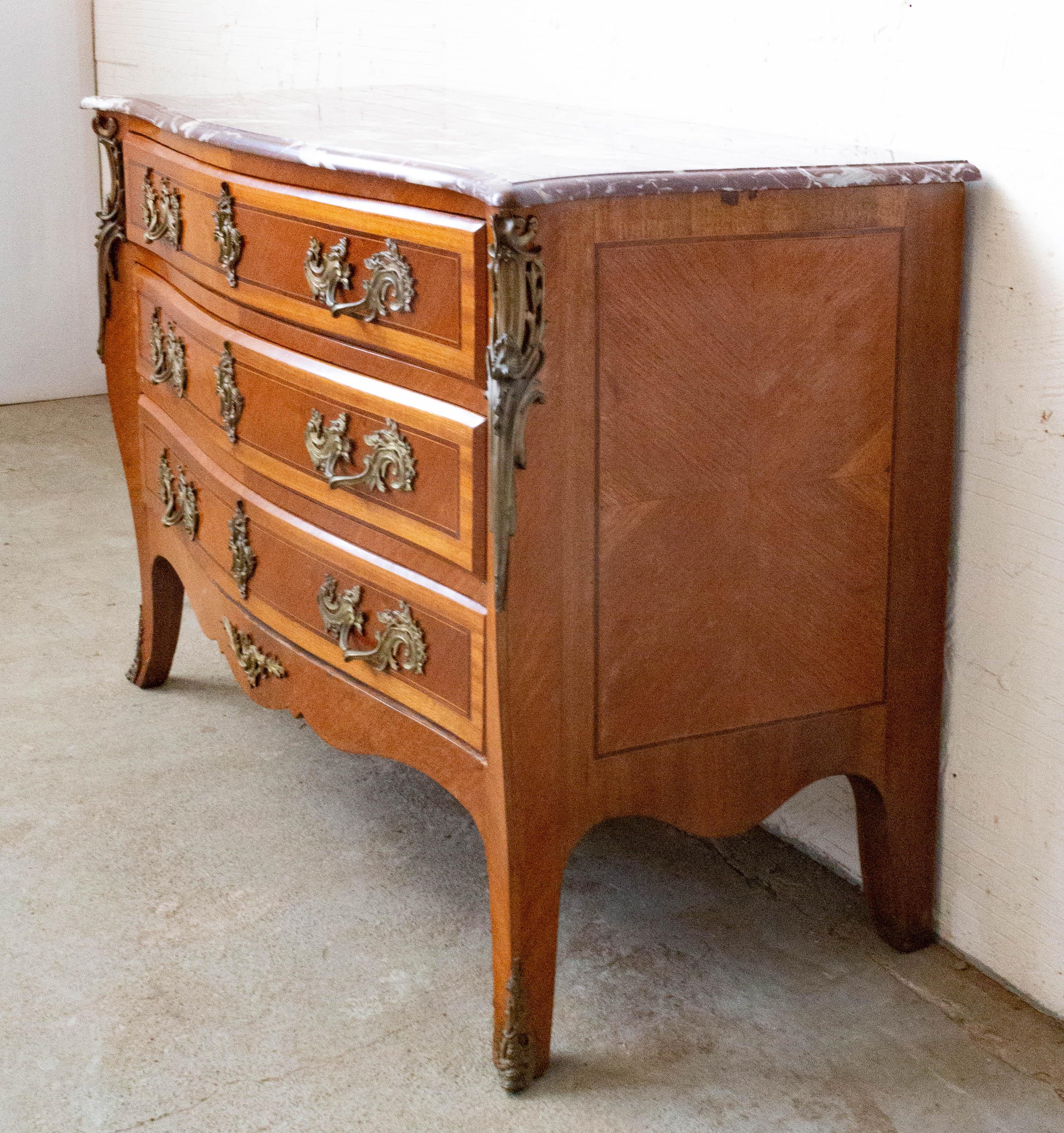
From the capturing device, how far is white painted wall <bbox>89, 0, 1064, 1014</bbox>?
60.8 inches

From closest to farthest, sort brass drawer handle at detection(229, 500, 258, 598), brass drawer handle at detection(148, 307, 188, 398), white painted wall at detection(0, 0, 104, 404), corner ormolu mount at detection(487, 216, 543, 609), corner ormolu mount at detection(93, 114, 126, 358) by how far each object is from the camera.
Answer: corner ormolu mount at detection(487, 216, 543, 609) → brass drawer handle at detection(229, 500, 258, 598) → brass drawer handle at detection(148, 307, 188, 398) → corner ormolu mount at detection(93, 114, 126, 358) → white painted wall at detection(0, 0, 104, 404)

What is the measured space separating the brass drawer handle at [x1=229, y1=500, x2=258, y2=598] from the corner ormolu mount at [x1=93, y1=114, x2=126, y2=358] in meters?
0.61

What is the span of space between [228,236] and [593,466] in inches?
25.3

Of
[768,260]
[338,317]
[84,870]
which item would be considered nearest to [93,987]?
[84,870]

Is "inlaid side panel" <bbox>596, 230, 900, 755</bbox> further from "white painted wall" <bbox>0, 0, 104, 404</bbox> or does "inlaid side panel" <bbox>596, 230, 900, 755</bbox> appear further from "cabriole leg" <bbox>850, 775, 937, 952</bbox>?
"white painted wall" <bbox>0, 0, 104, 404</bbox>

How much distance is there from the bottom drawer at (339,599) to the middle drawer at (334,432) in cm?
5

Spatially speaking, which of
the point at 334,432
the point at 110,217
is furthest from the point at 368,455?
the point at 110,217

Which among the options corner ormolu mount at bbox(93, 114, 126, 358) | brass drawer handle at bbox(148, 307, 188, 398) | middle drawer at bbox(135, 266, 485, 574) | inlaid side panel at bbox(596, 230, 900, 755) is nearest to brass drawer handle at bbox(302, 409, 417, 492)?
middle drawer at bbox(135, 266, 485, 574)

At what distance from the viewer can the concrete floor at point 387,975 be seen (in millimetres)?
1541

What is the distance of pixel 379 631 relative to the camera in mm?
1659

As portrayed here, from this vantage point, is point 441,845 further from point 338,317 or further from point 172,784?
point 338,317

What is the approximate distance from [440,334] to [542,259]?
0.15 metres

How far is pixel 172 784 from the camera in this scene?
2.26 meters

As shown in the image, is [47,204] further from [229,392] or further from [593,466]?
[593,466]
